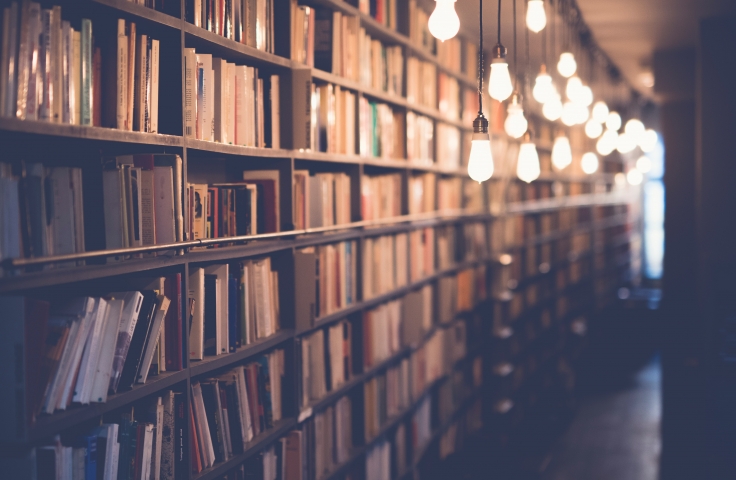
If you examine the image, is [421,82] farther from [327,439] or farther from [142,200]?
[142,200]

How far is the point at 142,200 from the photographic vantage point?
196cm

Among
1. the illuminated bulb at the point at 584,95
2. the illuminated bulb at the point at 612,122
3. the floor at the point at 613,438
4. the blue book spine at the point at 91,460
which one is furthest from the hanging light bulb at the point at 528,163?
the floor at the point at 613,438

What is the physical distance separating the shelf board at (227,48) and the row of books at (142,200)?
391 mm

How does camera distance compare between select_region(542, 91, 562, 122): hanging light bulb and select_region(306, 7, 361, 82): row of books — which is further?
select_region(542, 91, 562, 122): hanging light bulb

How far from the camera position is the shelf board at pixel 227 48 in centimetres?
217

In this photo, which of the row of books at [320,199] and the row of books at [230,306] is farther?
the row of books at [320,199]

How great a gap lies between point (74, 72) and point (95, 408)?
0.78m

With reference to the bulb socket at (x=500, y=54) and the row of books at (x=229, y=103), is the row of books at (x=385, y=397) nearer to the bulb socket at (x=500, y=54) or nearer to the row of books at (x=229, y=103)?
the row of books at (x=229, y=103)

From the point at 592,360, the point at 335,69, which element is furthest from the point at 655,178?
the point at 335,69

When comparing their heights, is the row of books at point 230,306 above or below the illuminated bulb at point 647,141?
below

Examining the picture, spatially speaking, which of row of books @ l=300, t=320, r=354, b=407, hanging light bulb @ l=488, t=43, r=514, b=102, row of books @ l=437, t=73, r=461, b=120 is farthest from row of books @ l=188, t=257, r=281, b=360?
row of books @ l=437, t=73, r=461, b=120

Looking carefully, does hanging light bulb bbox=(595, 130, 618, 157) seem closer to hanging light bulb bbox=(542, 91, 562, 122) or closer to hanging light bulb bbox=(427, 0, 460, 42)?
hanging light bulb bbox=(542, 91, 562, 122)

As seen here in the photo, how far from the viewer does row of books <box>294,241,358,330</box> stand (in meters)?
2.82

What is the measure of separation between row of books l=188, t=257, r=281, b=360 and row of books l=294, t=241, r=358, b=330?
0.11m
